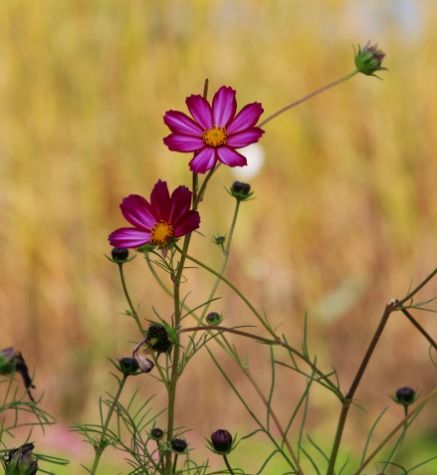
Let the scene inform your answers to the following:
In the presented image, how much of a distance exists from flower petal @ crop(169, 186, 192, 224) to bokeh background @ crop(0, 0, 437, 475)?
1.98m

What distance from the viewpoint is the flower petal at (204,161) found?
68 centimetres

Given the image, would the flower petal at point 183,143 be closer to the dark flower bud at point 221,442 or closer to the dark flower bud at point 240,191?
the dark flower bud at point 240,191

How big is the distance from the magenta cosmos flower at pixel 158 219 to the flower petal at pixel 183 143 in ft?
0.09

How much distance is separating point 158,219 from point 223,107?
90 millimetres

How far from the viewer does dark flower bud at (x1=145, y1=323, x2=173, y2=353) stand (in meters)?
0.70

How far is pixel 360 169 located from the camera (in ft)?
9.58

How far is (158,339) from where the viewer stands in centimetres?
70

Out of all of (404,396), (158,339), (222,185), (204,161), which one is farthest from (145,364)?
(222,185)

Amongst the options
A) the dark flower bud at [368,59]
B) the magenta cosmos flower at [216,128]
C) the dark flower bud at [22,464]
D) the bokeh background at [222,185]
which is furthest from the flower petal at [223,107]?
the bokeh background at [222,185]

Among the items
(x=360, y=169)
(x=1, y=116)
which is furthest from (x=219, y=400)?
(x=1, y=116)

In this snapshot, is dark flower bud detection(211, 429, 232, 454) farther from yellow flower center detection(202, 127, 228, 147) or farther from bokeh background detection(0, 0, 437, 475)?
bokeh background detection(0, 0, 437, 475)

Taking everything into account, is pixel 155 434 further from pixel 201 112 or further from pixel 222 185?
pixel 222 185

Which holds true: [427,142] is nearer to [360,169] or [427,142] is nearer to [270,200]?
[360,169]

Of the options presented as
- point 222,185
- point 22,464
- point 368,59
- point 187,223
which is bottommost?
point 22,464
